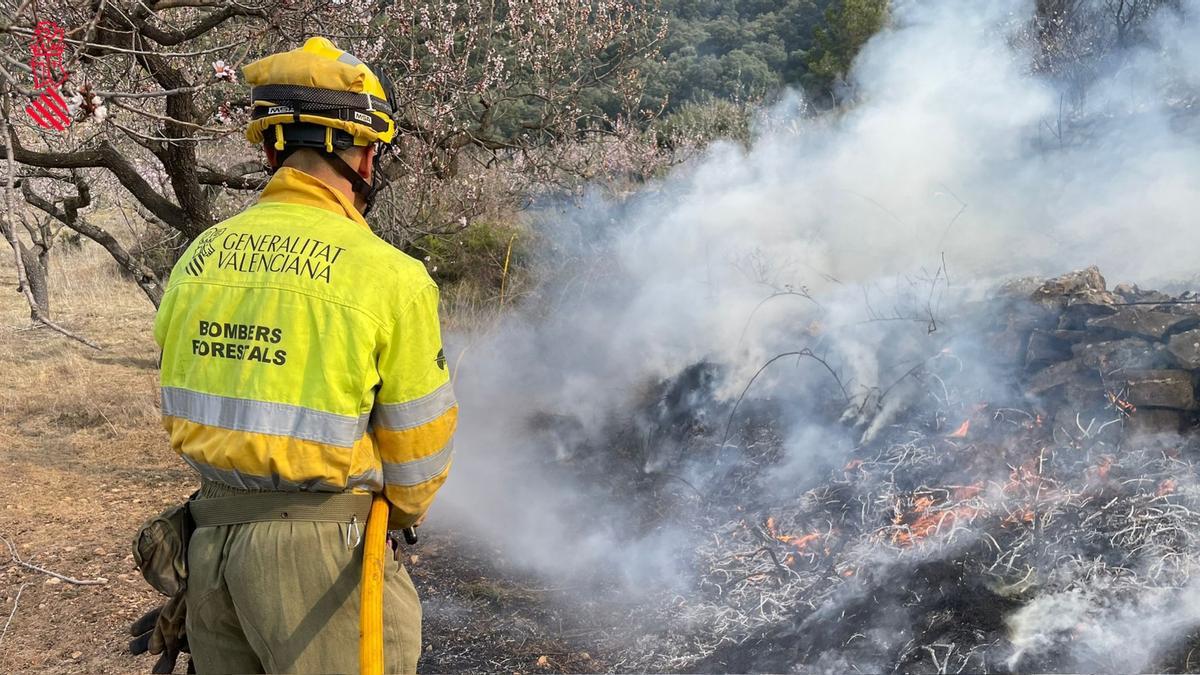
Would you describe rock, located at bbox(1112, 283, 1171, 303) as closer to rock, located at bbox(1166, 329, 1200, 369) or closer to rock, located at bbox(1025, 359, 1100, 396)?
rock, located at bbox(1166, 329, 1200, 369)

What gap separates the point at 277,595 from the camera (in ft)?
6.89

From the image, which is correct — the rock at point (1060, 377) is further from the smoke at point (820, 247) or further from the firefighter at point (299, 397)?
the firefighter at point (299, 397)

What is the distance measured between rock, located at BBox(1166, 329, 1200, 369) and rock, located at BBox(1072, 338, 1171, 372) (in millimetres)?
65

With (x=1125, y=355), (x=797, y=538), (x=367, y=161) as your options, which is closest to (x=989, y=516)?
(x=797, y=538)

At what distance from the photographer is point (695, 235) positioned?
29.3ft

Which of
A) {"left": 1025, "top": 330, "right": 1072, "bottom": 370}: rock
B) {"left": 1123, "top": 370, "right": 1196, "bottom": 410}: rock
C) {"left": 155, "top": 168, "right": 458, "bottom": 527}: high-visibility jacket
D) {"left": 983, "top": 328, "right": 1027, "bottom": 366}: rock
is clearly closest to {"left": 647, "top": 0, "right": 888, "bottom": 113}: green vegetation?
{"left": 983, "top": 328, "right": 1027, "bottom": 366}: rock

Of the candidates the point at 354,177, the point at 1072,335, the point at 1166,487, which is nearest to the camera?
the point at 354,177

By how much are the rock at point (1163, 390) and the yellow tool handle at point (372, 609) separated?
170 inches

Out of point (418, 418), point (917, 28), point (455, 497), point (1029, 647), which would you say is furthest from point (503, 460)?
point (917, 28)

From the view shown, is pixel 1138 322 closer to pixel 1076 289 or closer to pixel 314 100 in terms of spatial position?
pixel 1076 289

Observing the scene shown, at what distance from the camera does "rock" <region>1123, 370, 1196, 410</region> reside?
4727 millimetres

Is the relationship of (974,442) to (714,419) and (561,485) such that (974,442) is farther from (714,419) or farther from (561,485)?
(561,485)

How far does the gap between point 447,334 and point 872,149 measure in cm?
492

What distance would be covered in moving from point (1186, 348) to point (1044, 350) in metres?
0.73
